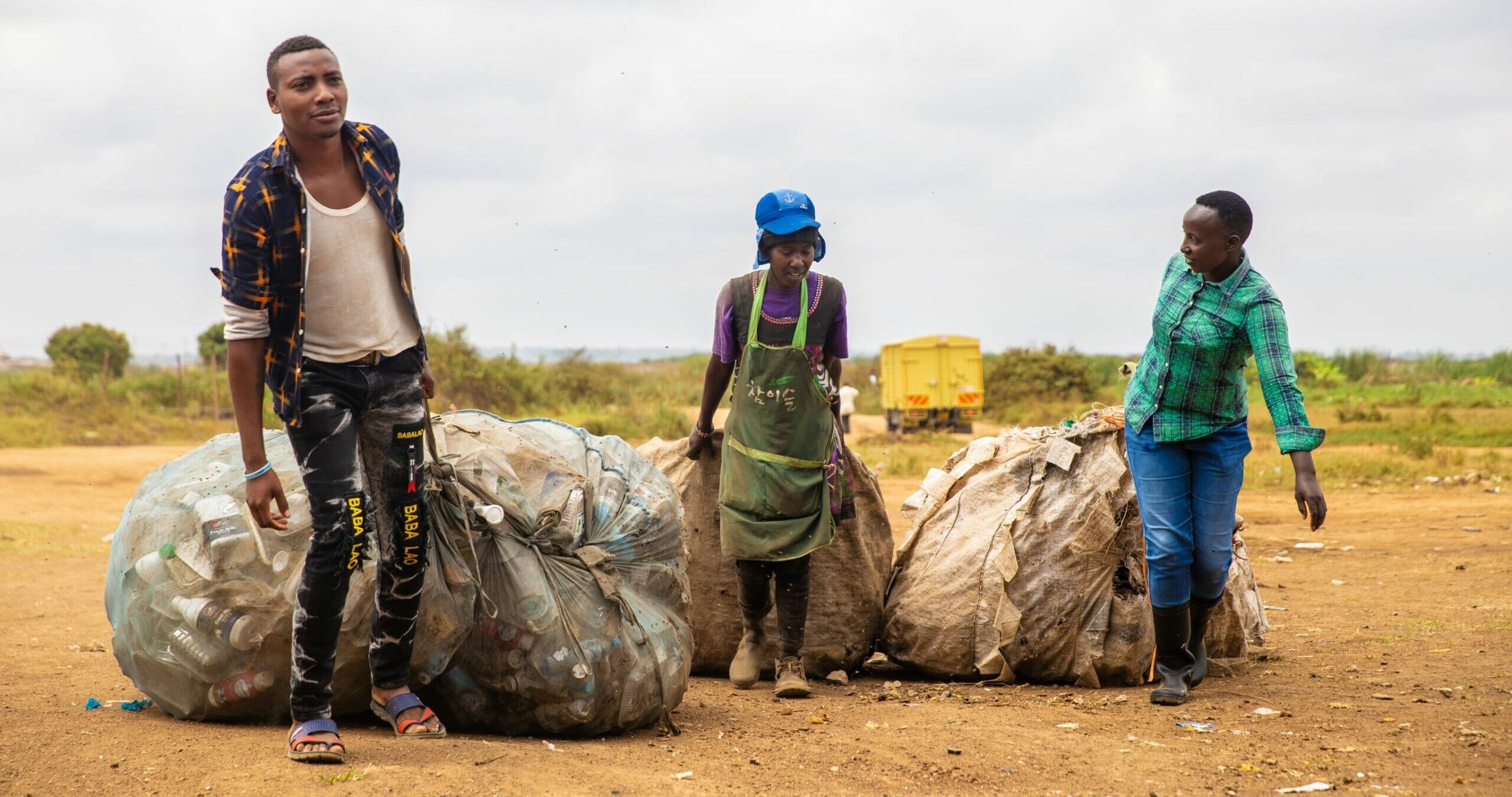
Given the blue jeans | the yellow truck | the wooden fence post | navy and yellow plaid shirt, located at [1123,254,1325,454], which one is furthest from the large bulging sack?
the wooden fence post

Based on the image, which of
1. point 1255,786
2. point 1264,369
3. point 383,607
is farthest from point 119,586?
point 1264,369

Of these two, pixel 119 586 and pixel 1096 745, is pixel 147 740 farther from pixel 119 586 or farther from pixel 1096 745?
pixel 1096 745

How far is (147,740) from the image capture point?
10.3 feet

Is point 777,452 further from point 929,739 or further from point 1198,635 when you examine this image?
point 1198,635

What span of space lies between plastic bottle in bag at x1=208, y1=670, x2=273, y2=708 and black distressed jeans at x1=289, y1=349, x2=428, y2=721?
0.87 ft

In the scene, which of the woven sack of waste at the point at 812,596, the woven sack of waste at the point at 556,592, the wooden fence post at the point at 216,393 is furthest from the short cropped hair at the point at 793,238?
the wooden fence post at the point at 216,393

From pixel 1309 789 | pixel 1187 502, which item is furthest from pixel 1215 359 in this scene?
pixel 1309 789

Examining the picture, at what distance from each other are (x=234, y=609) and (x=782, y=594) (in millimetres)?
1932

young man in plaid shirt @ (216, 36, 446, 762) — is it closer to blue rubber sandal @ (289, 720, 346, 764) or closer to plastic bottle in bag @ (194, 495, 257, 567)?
blue rubber sandal @ (289, 720, 346, 764)

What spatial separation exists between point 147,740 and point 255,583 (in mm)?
466

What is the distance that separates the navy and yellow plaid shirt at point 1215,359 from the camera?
12.6ft

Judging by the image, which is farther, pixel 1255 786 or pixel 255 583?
pixel 255 583

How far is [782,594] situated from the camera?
4.48m

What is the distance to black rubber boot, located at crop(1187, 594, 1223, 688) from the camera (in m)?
4.22
